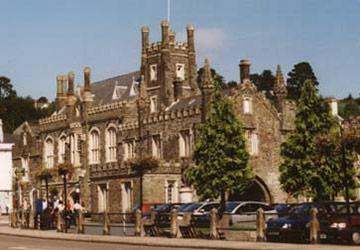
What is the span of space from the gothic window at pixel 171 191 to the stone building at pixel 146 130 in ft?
0.23

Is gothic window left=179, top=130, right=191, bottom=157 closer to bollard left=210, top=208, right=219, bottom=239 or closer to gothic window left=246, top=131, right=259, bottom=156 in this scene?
gothic window left=246, top=131, right=259, bottom=156

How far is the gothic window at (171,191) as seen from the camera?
59.6 meters

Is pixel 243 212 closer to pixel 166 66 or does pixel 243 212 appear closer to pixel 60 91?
pixel 166 66

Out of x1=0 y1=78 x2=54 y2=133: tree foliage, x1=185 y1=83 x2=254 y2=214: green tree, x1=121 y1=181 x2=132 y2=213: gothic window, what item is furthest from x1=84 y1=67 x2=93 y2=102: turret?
x1=0 y1=78 x2=54 y2=133: tree foliage

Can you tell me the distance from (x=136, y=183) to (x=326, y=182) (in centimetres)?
1381

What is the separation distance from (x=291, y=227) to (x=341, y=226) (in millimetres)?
2461

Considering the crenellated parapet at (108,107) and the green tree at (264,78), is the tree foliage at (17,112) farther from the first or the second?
the crenellated parapet at (108,107)

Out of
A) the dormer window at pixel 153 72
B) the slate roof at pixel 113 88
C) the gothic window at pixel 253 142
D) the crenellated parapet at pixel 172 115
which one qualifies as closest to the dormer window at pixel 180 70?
the dormer window at pixel 153 72

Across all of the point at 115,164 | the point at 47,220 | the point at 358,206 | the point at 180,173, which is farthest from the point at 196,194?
the point at 358,206

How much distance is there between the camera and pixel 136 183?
5903 cm

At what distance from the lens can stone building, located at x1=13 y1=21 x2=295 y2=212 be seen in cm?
6122

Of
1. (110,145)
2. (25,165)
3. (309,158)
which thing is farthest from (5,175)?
(309,158)

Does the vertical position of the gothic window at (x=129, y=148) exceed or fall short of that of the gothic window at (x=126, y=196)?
it exceeds it

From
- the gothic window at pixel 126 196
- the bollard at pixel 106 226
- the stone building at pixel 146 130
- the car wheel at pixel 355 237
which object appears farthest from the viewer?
the stone building at pixel 146 130
